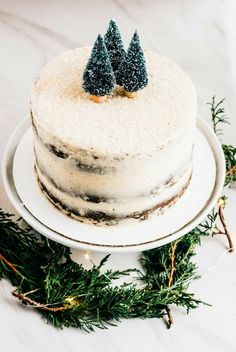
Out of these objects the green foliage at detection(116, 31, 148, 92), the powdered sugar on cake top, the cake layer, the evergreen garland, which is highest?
the green foliage at detection(116, 31, 148, 92)

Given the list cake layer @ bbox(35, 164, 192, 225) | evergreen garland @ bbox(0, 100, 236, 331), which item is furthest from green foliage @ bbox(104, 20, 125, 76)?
evergreen garland @ bbox(0, 100, 236, 331)

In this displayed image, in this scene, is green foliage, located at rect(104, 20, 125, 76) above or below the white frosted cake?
above

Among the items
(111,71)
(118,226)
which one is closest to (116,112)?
(111,71)

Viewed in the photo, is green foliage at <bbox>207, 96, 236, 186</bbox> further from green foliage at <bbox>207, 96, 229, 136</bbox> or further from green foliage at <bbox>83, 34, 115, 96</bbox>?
green foliage at <bbox>83, 34, 115, 96</bbox>

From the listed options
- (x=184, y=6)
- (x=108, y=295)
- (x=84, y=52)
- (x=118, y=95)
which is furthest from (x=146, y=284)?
(x=184, y=6)

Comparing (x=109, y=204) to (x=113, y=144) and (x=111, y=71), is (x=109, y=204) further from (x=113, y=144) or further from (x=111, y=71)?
(x=111, y=71)

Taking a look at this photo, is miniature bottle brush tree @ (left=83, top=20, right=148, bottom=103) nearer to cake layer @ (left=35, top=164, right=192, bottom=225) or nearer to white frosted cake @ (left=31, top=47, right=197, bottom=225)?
white frosted cake @ (left=31, top=47, right=197, bottom=225)

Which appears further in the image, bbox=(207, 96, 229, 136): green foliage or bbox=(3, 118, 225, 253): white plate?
bbox=(207, 96, 229, 136): green foliage
